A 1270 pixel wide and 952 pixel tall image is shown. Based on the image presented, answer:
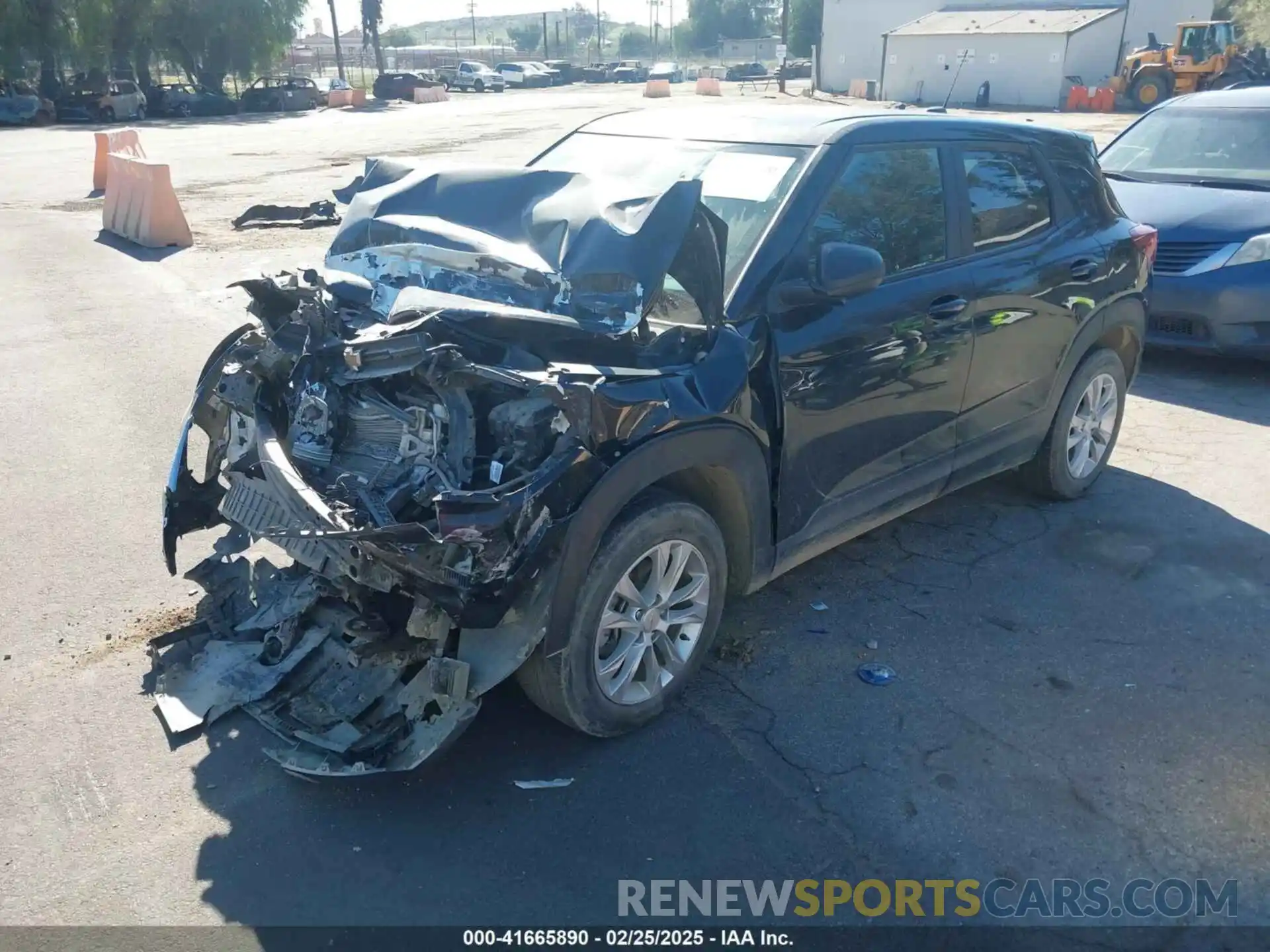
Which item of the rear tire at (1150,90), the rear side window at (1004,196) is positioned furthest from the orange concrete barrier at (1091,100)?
the rear side window at (1004,196)

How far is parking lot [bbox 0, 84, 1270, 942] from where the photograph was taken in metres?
3.04

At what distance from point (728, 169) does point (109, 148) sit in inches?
663

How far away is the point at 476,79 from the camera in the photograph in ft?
187

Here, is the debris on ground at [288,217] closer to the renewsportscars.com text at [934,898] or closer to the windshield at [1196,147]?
the windshield at [1196,147]

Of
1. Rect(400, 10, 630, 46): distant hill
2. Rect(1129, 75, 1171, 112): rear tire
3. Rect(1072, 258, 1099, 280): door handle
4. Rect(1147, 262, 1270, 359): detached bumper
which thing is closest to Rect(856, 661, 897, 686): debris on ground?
Rect(1072, 258, 1099, 280): door handle

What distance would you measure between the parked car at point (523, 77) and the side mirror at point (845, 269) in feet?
202

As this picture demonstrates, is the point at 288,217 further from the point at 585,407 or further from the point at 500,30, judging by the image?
the point at 500,30

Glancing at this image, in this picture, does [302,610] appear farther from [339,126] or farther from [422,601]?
[339,126]

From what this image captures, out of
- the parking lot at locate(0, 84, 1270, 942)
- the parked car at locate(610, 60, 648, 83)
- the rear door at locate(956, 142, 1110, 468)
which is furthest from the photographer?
the parked car at locate(610, 60, 648, 83)

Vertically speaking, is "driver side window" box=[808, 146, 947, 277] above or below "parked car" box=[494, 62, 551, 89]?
above

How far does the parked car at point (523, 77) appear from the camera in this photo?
202 ft

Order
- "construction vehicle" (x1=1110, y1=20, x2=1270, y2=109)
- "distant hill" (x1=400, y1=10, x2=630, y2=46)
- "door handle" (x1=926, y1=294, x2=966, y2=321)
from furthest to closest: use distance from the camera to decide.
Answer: "distant hill" (x1=400, y1=10, x2=630, y2=46), "construction vehicle" (x1=1110, y1=20, x2=1270, y2=109), "door handle" (x1=926, y1=294, x2=966, y2=321)

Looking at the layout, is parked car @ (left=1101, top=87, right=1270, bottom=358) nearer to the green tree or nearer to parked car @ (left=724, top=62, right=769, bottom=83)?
parked car @ (left=724, top=62, right=769, bottom=83)

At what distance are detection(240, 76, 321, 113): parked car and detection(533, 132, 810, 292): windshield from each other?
134 ft
